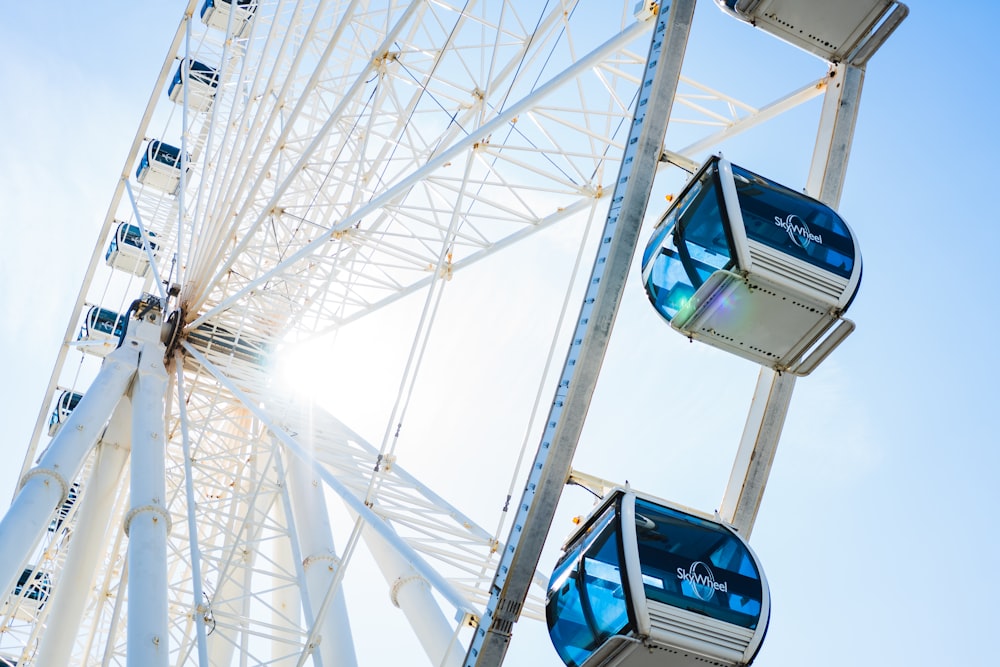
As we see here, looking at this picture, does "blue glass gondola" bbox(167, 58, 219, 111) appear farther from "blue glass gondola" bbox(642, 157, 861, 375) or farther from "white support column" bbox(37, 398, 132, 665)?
"blue glass gondola" bbox(642, 157, 861, 375)

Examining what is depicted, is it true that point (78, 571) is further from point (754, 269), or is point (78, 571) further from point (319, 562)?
point (754, 269)

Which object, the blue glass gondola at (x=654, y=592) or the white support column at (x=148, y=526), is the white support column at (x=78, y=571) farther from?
the blue glass gondola at (x=654, y=592)

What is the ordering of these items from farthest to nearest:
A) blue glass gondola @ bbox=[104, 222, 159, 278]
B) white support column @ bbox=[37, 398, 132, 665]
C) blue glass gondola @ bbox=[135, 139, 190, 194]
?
blue glass gondola @ bbox=[104, 222, 159, 278]
blue glass gondola @ bbox=[135, 139, 190, 194]
white support column @ bbox=[37, 398, 132, 665]

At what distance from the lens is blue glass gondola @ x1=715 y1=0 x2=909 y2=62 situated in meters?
7.19

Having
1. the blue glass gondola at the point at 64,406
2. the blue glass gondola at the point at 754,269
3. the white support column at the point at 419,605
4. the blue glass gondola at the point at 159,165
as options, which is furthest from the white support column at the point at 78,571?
the blue glass gondola at the point at 159,165

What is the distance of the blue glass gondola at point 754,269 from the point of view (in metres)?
6.18

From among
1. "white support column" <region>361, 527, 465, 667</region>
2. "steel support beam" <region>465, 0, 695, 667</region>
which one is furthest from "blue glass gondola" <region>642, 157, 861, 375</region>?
"white support column" <region>361, 527, 465, 667</region>

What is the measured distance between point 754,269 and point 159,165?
58.9 ft

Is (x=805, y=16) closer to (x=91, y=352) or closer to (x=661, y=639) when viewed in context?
(x=661, y=639)

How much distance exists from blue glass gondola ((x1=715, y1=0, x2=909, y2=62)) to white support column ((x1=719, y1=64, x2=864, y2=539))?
236 mm

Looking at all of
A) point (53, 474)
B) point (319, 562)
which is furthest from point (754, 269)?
point (53, 474)

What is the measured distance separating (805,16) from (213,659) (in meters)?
10.9

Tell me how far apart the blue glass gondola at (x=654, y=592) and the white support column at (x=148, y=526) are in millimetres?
4366

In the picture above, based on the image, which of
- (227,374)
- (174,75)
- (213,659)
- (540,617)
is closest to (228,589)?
(213,659)
